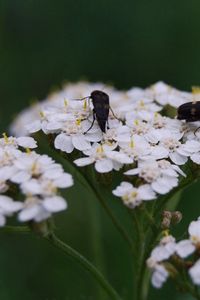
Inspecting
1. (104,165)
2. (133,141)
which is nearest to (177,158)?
(133,141)

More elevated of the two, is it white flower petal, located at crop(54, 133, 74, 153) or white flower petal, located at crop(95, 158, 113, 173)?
white flower petal, located at crop(54, 133, 74, 153)

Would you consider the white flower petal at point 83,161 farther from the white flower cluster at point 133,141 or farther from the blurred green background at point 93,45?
the blurred green background at point 93,45

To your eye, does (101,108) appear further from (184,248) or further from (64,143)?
(184,248)

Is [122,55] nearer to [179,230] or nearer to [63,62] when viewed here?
[63,62]

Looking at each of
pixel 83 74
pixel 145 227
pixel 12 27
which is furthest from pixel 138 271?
pixel 12 27

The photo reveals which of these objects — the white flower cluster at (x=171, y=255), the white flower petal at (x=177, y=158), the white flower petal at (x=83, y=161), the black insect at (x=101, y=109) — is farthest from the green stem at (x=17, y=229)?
the white flower petal at (x=177, y=158)

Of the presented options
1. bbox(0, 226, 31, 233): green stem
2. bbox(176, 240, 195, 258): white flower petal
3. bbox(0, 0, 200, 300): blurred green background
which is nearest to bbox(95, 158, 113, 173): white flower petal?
bbox(0, 226, 31, 233): green stem

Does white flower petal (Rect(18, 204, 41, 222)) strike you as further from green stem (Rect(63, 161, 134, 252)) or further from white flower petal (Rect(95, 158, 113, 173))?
green stem (Rect(63, 161, 134, 252))
